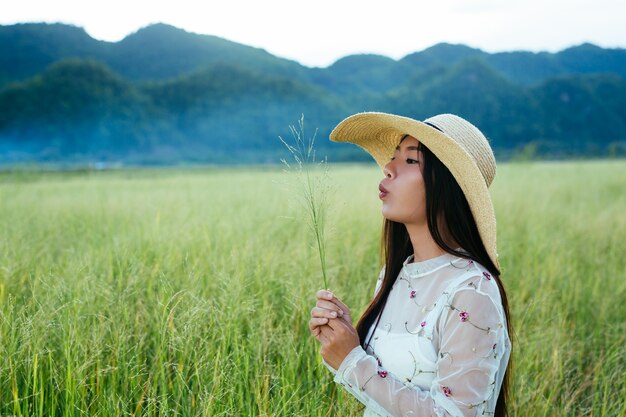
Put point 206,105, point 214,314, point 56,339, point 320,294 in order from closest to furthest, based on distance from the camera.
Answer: point 320,294
point 56,339
point 214,314
point 206,105

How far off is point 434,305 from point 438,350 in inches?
4.0

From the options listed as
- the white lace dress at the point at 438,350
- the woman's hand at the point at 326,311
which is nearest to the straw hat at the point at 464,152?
the white lace dress at the point at 438,350

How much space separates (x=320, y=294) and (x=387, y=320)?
0.21m

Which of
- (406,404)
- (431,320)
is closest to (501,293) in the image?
(431,320)

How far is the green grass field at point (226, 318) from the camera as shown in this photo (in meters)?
1.93

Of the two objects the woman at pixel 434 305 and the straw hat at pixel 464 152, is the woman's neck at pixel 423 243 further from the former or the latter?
A: the straw hat at pixel 464 152

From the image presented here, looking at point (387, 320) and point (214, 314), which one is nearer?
point (387, 320)

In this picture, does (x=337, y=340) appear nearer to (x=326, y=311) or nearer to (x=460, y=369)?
(x=326, y=311)

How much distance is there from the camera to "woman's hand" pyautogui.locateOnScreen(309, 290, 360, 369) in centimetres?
135

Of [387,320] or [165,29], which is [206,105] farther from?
[387,320]

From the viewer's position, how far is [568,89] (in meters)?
81.3

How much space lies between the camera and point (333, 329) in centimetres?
136

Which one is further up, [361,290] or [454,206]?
[454,206]

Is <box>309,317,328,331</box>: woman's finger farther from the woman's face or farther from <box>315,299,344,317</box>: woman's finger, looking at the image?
the woman's face
